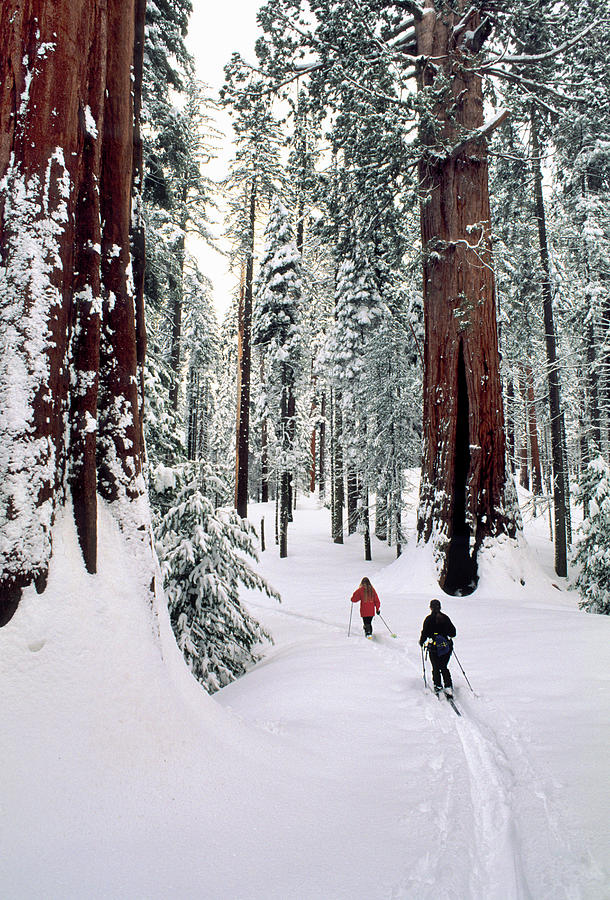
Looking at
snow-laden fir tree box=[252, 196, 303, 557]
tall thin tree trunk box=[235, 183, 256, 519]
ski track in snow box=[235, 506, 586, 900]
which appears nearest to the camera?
ski track in snow box=[235, 506, 586, 900]

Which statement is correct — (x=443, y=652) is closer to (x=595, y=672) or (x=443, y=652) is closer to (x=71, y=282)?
(x=595, y=672)

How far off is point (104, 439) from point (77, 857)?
8.07 feet

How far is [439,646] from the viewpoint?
591cm

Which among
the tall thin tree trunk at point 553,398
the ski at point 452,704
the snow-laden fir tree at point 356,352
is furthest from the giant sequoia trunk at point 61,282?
the tall thin tree trunk at point 553,398

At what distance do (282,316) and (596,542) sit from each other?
16698 mm

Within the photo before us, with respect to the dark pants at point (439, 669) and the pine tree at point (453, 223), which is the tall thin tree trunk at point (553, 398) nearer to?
the pine tree at point (453, 223)

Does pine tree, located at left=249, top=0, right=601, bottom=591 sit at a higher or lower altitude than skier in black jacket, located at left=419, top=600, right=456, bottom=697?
higher

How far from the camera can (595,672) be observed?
17.5 feet

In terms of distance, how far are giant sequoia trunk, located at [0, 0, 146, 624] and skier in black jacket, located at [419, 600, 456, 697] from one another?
13.9ft

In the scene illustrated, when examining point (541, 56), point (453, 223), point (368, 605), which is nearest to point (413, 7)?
point (541, 56)

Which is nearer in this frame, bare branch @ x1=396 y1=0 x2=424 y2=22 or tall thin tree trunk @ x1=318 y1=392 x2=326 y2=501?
bare branch @ x1=396 y1=0 x2=424 y2=22

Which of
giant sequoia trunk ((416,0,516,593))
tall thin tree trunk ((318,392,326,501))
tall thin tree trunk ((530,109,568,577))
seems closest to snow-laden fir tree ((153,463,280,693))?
giant sequoia trunk ((416,0,516,593))

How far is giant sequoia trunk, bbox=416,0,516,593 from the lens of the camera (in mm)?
9508

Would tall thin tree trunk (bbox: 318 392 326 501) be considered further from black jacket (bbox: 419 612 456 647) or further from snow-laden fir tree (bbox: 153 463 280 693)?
black jacket (bbox: 419 612 456 647)
